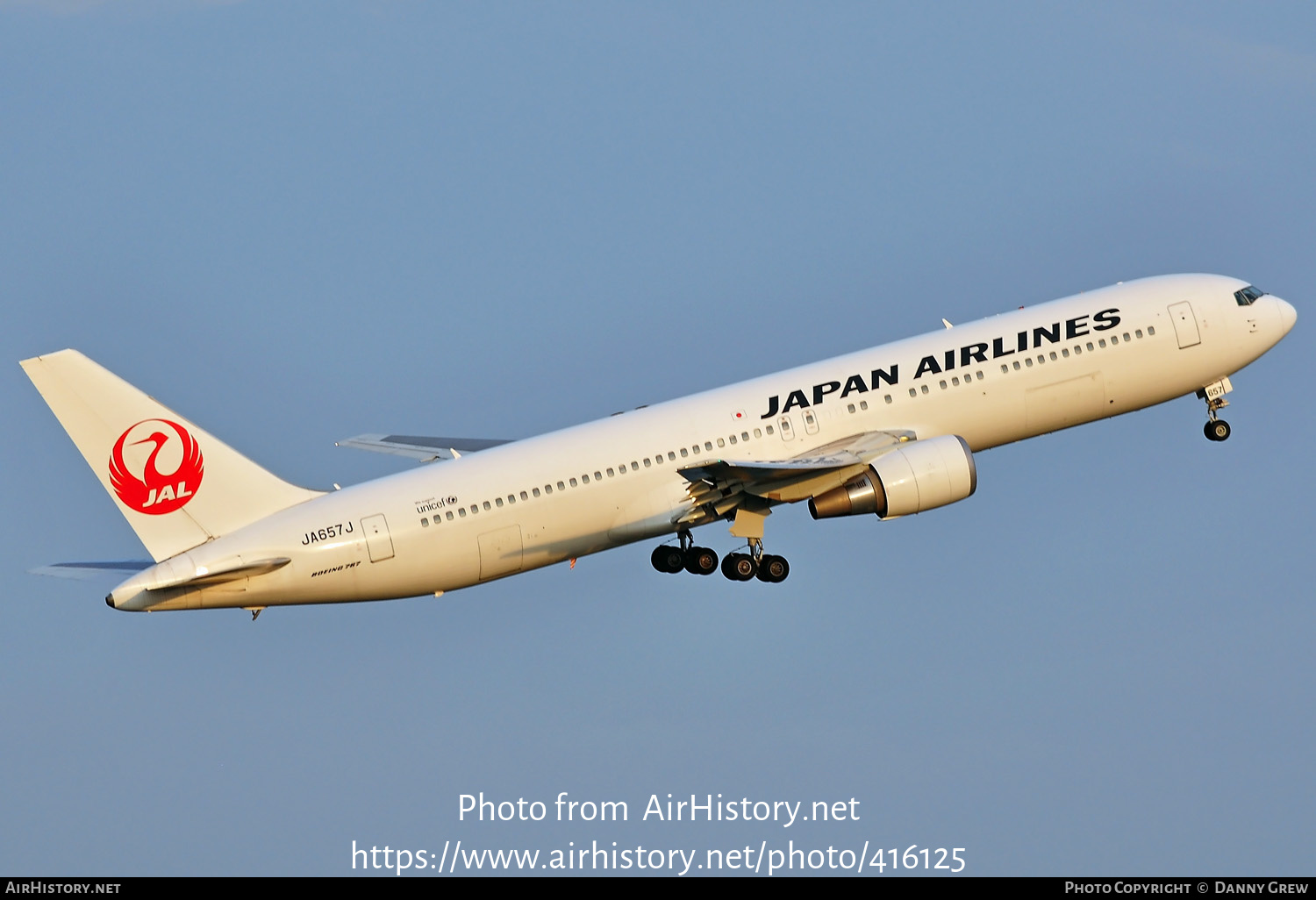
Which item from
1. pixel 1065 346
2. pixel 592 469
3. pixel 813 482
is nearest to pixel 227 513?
pixel 592 469

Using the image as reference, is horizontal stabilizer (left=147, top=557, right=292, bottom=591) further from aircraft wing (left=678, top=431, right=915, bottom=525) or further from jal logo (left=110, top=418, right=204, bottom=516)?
aircraft wing (left=678, top=431, right=915, bottom=525)

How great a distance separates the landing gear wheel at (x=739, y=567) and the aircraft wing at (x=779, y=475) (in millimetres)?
1933

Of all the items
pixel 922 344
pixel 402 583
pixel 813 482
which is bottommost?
pixel 402 583

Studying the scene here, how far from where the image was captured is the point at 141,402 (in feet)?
196

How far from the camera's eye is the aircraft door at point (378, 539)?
59.9 meters

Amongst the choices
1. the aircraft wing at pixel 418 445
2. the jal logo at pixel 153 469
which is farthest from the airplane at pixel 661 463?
the aircraft wing at pixel 418 445

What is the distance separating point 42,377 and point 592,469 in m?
16.0

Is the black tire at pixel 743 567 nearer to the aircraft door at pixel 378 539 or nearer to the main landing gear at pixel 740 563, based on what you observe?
the main landing gear at pixel 740 563

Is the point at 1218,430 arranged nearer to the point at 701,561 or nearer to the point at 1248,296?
the point at 1248,296

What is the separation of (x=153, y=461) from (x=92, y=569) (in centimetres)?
354

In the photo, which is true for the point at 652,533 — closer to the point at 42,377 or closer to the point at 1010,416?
the point at 1010,416

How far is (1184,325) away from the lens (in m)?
64.8

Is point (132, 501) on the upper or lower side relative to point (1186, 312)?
lower

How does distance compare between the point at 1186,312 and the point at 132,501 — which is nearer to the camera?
A: the point at 132,501
